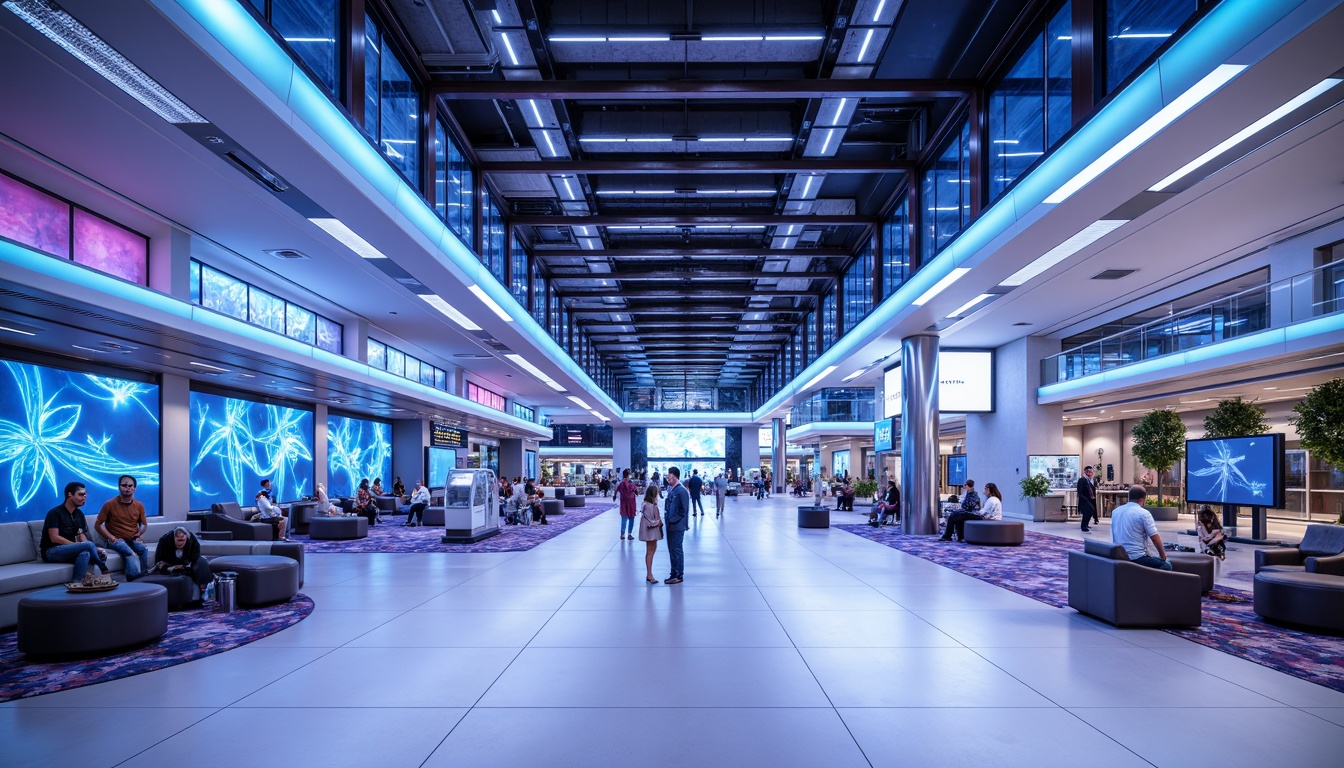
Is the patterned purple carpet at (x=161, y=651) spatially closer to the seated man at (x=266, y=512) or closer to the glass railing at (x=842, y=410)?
the seated man at (x=266, y=512)

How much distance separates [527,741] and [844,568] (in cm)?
827

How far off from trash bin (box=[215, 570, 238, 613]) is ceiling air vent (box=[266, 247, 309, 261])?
703 centimetres

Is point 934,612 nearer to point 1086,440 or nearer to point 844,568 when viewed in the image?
point 844,568

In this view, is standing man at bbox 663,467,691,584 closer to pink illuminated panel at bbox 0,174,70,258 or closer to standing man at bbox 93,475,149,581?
standing man at bbox 93,475,149,581

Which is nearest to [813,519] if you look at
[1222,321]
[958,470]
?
[958,470]

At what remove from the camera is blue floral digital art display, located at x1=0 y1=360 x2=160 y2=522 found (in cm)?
1154

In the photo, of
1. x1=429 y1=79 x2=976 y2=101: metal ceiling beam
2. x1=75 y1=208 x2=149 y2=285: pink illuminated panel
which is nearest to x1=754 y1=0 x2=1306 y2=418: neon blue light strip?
x1=429 y1=79 x2=976 y2=101: metal ceiling beam

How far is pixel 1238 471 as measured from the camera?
1416 centimetres

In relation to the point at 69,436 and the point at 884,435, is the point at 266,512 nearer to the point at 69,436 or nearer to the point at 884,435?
the point at 69,436

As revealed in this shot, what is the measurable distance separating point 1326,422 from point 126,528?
1920cm

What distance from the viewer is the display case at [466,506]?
50.5ft

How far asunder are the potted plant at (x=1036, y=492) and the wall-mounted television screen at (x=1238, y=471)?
16.3 ft

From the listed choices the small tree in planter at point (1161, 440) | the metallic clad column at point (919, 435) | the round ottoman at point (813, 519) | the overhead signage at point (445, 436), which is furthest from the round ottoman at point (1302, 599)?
the overhead signage at point (445, 436)

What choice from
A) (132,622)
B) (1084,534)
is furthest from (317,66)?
(1084,534)
